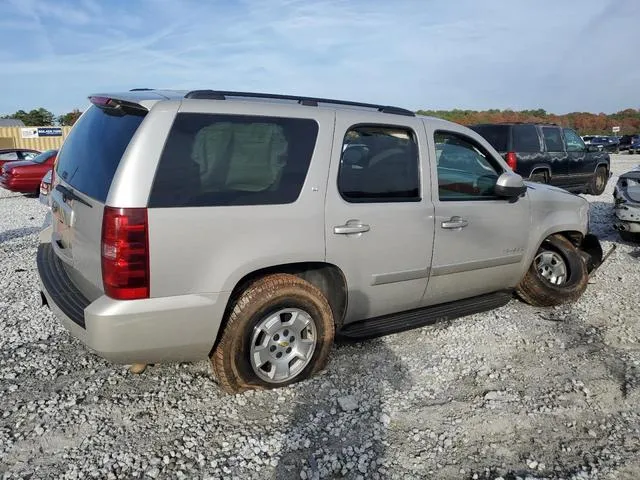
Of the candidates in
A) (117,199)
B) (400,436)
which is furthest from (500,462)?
(117,199)

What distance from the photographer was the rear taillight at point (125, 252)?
8.86 feet

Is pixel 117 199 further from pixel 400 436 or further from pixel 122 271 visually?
pixel 400 436

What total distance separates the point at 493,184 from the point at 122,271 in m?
3.10

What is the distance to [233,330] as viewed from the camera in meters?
3.14

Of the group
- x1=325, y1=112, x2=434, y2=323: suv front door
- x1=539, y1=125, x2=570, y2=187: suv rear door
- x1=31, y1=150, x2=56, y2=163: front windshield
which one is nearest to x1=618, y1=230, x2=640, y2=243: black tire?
x1=539, y1=125, x2=570, y2=187: suv rear door

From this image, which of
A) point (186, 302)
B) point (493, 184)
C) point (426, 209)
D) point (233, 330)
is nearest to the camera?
point (186, 302)

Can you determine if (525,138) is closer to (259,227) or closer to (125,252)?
(259,227)

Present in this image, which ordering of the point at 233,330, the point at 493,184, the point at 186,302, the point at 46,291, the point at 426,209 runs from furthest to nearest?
the point at 493,184
the point at 426,209
the point at 46,291
the point at 233,330
the point at 186,302

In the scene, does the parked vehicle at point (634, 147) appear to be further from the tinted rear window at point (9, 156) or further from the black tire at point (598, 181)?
the tinted rear window at point (9, 156)

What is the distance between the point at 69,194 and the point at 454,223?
273 centimetres

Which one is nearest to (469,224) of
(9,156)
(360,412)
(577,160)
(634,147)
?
(360,412)

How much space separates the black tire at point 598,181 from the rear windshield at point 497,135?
365cm

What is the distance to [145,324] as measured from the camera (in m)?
2.82

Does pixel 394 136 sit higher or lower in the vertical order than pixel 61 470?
higher
